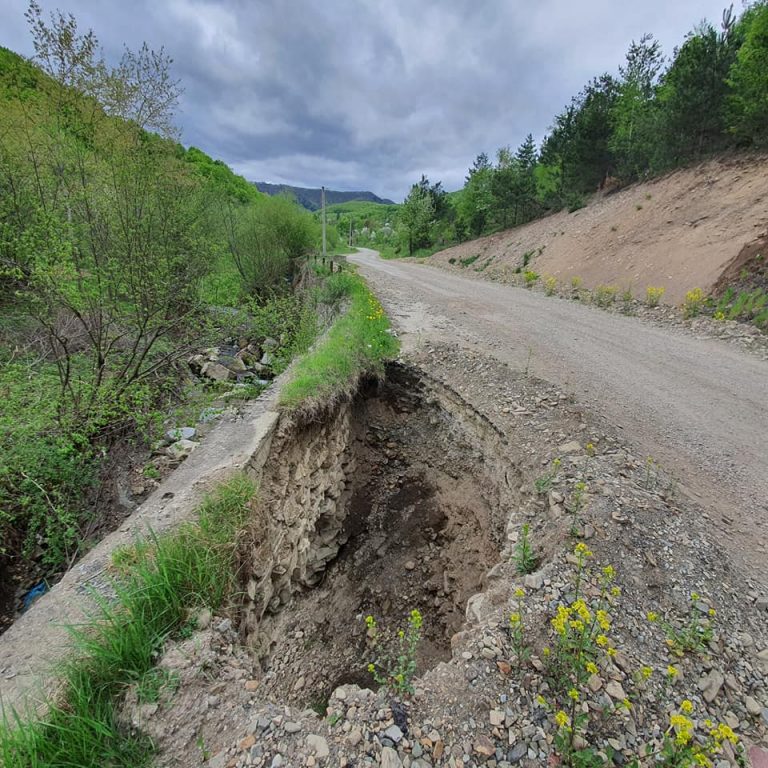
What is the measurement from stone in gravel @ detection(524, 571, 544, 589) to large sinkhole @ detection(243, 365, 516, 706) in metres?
1.66

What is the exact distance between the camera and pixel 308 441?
510 centimetres

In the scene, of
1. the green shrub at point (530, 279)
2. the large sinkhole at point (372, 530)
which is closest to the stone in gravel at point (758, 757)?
the large sinkhole at point (372, 530)

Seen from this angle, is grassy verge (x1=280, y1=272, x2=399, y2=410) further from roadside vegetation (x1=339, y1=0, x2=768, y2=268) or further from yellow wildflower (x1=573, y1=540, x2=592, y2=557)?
roadside vegetation (x1=339, y1=0, x2=768, y2=268)

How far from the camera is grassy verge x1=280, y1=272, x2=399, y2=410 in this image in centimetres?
513

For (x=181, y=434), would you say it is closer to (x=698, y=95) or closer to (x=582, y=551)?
(x=582, y=551)

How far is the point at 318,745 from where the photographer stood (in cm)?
184

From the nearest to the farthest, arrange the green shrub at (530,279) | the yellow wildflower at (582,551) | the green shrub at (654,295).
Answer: the yellow wildflower at (582,551) → the green shrub at (654,295) → the green shrub at (530,279)

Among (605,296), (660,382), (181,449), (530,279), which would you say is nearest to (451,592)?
(181,449)

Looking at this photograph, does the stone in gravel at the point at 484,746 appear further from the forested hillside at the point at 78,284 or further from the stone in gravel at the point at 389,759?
the forested hillside at the point at 78,284

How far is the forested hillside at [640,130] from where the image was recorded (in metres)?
12.0

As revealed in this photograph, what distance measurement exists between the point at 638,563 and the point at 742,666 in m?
0.69

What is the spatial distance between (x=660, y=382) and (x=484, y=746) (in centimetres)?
550

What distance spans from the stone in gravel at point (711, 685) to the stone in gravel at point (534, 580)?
915 mm

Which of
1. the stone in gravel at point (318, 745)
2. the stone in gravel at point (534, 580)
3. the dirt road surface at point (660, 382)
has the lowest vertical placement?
the stone in gravel at point (318, 745)
